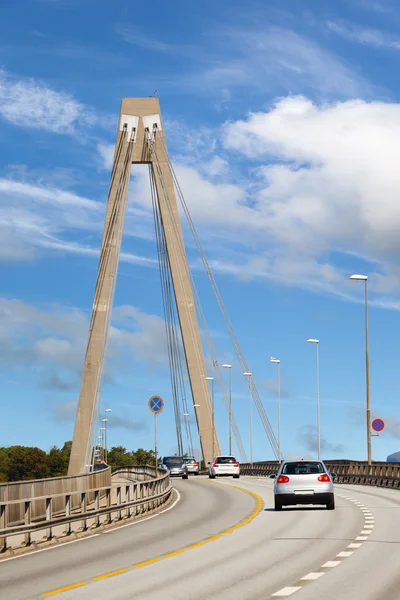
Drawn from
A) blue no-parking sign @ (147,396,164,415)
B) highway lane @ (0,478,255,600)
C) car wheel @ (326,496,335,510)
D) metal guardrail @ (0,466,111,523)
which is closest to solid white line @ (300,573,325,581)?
highway lane @ (0,478,255,600)

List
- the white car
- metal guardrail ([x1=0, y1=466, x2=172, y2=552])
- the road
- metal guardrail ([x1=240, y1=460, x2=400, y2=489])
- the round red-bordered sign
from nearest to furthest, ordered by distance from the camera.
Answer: the road
metal guardrail ([x1=0, y1=466, x2=172, y2=552])
the round red-bordered sign
metal guardrail ([x1=240, y1=460, x2=400, y2=489])
the white car

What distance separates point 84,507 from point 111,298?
37.9 meters

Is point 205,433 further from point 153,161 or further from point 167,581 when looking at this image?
point 167,581

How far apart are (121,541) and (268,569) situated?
275 inches

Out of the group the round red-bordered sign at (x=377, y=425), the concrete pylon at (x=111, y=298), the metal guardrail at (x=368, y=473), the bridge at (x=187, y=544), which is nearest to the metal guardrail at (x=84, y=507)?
the bridge at (x=187, y=544)

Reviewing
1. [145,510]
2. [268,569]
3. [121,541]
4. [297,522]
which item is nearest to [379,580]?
[268,569]

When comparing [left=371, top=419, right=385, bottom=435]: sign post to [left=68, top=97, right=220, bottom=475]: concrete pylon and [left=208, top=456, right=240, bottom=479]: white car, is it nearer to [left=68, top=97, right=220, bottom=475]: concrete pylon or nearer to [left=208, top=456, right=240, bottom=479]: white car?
[left=68, top=97, right=220, bottom=475]: concrete pylon

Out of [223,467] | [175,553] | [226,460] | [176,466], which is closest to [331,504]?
[175,553]

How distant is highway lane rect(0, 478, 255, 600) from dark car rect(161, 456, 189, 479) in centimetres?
3878

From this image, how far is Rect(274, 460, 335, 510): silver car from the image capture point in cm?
3088

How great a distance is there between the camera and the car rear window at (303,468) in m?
31.0

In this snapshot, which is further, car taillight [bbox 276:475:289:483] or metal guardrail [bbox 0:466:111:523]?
car taillight [bbox 276:475:289:483]

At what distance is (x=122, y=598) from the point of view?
41.3 feet

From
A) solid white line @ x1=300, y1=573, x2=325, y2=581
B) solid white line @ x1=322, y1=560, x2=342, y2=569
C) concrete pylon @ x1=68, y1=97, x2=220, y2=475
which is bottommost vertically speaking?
solid white line @ x1=300, y1=573, x2=325, y2=581
